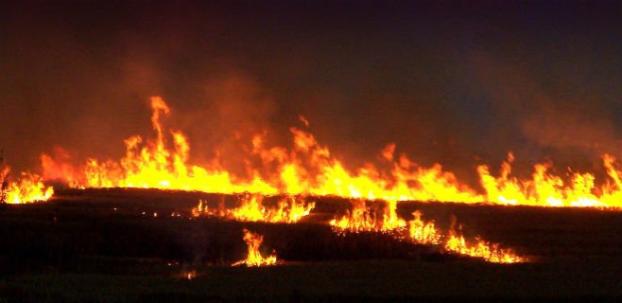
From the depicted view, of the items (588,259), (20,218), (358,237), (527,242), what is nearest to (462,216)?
(527,242)

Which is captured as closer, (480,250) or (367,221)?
(480,250)

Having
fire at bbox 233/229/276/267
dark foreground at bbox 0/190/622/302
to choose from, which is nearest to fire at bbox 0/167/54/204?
dark foreground at bbox 0/190/622/302

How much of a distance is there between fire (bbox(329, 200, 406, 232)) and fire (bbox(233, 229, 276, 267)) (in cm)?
330

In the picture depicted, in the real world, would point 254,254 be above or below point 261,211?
below

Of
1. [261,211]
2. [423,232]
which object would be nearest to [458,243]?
[423,232]

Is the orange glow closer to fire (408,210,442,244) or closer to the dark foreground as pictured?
fire (408,210,442,244)

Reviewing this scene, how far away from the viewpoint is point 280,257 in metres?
27.7

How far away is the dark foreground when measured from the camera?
60.2 feet

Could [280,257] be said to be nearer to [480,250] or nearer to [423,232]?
→ [423,232]

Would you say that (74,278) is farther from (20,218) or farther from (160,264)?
(20,218)

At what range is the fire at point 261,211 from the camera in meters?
34.7

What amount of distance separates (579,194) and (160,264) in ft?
99.2

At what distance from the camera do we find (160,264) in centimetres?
2542

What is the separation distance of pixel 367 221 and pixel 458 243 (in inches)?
189
